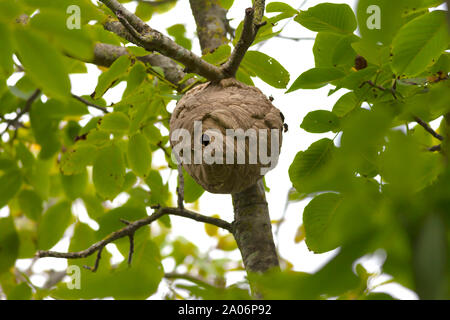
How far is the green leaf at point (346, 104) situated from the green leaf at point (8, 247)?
154cm

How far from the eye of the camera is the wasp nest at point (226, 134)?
1378mm

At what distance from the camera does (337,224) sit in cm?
48

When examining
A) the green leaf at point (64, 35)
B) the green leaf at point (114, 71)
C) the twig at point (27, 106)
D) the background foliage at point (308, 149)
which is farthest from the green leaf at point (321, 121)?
the twig at point (27, 106)

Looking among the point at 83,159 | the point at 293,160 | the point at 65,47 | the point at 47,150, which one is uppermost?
the point at 47,150

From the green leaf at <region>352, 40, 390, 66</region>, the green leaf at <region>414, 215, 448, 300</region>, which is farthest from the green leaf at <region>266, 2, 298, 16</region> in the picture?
the green leaf at <region>414, 215, 448, 300</region>

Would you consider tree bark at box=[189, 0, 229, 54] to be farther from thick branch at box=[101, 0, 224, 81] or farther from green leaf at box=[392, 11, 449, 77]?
green leaf at box=[392, 11, 449, 77]

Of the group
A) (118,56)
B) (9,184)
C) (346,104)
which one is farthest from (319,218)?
(9,184)

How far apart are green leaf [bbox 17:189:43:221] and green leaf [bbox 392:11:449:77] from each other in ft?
5.85

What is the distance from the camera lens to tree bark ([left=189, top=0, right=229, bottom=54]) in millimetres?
2127

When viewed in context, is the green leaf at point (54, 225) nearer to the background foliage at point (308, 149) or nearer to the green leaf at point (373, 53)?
the background foliage at point (308, 149)
